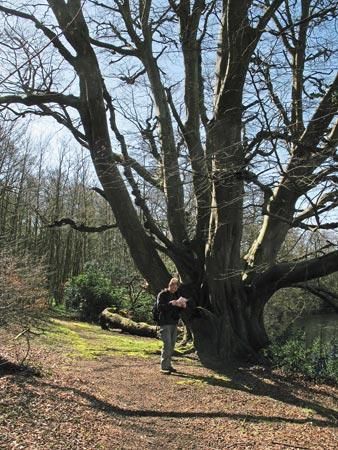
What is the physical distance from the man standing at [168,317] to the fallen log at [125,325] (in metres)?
6.56

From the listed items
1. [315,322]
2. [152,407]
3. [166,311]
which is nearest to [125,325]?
[166,311]

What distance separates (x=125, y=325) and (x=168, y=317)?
7.68 metres

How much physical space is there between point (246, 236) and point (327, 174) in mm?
10304

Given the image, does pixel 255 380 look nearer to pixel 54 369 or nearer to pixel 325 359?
pixel 325 359

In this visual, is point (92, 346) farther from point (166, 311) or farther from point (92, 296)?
point (92, 296)

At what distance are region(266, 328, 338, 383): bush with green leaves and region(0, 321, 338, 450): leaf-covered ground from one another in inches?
10.3

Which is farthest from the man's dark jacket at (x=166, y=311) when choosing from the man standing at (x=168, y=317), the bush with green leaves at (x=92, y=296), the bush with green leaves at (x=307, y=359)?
the bush with green leaves at (x=92, y=296)

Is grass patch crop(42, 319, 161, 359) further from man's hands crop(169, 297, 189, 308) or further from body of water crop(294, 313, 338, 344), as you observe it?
body of water crop(294, 313, 338, 344)

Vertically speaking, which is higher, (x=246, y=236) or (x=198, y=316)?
(x=246, y=236)

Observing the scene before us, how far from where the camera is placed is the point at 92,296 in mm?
19203

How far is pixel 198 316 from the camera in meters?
10.0

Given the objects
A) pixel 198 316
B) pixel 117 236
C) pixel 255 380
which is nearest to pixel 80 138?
pixel 198 316

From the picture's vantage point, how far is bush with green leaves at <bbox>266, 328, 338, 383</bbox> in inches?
325

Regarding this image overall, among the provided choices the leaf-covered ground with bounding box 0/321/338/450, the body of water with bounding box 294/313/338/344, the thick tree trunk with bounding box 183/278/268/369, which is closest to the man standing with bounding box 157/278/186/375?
the leaf-covered ground with bounding box 0/321/338/450
